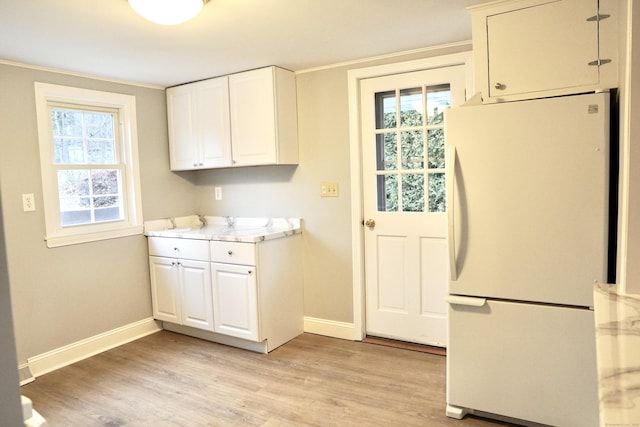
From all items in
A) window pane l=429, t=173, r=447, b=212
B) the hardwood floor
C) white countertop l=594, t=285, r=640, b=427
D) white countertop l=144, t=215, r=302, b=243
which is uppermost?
window pane l=429, t=173, r=447, b=212

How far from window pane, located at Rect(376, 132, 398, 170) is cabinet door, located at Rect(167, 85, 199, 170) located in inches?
62.0

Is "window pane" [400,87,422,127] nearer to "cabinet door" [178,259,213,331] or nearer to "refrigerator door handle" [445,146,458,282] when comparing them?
"refrigerator door handle" [445,146,458,282]

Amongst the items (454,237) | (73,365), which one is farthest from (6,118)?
(454,237)

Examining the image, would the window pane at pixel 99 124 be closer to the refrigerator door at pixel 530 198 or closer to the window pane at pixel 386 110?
the window pane at pixel 386 110

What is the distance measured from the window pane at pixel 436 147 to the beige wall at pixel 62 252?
7.60 ft

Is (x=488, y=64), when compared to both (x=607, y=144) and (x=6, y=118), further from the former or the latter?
(x=6, y=118)

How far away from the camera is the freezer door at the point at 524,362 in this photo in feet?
6.42

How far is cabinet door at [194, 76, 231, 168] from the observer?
11.5 ft

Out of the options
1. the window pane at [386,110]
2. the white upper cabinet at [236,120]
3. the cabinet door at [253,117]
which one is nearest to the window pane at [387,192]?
the window pane at [386,110]

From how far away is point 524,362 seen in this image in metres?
2.06

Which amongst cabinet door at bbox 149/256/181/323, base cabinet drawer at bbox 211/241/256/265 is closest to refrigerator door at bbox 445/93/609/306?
base cabinet drawer at bbox 211/241/256/265

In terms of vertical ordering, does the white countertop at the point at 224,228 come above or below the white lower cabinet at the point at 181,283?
above

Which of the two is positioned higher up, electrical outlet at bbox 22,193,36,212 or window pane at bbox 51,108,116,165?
window pane at bbox 51,108,116,165

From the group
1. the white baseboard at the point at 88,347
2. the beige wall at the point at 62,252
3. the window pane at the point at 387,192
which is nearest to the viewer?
the beige wall at the point at 62,252
